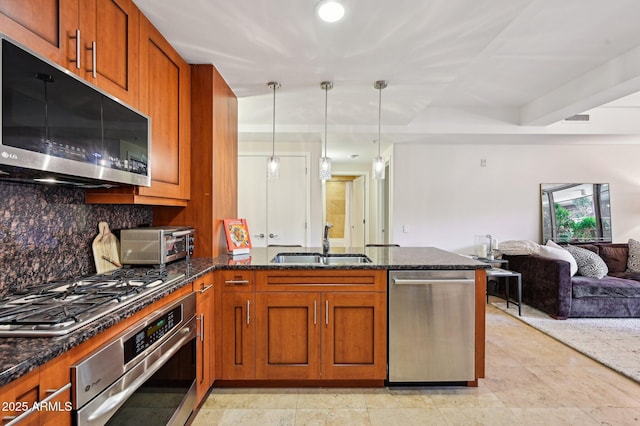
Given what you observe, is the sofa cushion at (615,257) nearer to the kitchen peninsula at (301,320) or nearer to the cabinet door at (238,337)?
the kitchen peninsula at (301,320)

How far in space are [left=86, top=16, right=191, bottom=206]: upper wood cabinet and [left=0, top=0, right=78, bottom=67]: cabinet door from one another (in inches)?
19.5

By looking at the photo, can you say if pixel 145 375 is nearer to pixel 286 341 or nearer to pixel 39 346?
pixel 39 346

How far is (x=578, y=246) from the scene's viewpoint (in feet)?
13.9

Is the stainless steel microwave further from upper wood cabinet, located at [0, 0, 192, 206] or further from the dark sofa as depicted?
the dark sofa

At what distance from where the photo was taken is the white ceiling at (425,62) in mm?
1809

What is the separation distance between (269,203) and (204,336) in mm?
2826

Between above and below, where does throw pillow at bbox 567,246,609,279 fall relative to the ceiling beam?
below

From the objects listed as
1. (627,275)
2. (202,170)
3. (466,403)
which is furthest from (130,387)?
(627,275)

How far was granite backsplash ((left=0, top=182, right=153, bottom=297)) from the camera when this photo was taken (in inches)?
51.4

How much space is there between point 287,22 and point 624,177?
18.2ft

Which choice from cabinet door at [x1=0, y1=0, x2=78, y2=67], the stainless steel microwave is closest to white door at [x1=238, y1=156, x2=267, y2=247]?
the stainless steel microwave

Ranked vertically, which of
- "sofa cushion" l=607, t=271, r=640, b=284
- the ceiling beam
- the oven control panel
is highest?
the ceiling beam

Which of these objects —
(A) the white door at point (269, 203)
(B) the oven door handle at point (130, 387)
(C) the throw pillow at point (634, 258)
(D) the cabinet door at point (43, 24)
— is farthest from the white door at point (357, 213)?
(D) the cabinet door at point (43, 24)

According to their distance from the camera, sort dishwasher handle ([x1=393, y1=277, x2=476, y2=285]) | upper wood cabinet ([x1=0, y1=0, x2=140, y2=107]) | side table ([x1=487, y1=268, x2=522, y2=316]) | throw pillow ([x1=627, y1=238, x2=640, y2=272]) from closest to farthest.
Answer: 1. upper wood cabinet ([x1=0, y1=0, x2=140, y2=107])
2. dishwasher handle ([x1=393, y1=277, x2=476, y2=285])
3. side table ([x1=487, y1=268, x2=522, y2=316])
4. throw pillow ([x1=627, y1=238, x2=640, y2=272])
